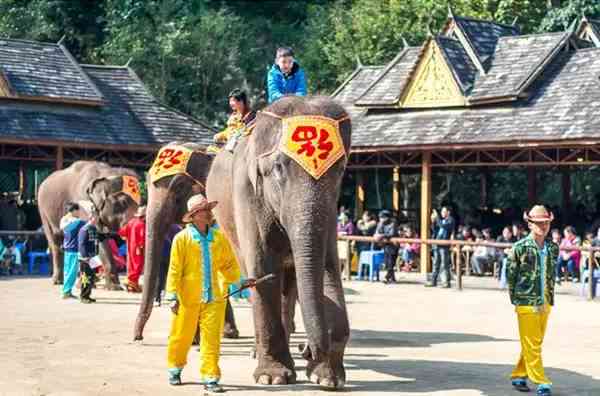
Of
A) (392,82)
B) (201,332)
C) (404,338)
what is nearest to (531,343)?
(201,332)

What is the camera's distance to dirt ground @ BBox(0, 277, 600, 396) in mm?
10227

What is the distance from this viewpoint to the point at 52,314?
16969mm

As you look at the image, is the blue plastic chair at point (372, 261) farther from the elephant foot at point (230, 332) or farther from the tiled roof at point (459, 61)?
the elephant foot at point (230, 332)

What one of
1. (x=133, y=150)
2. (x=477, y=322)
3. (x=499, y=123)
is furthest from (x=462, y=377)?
(x=133, y=150)

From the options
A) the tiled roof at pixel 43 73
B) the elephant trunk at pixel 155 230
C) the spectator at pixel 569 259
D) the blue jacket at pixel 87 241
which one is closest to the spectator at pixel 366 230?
the spectator at pixel 569 259

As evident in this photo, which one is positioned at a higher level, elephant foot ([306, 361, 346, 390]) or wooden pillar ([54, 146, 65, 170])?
wooden pillar ([54, 146, 65, 170])

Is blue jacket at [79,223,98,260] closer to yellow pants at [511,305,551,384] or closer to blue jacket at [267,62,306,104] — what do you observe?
blue jacket at [267,62,306,104]

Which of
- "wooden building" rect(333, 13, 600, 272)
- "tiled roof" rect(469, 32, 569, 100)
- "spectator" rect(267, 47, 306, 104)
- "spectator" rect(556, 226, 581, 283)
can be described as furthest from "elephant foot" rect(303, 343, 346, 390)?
"tiled roof" rect(469, 32, 569, 100)

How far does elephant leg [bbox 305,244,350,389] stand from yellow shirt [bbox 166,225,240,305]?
94 centimetres

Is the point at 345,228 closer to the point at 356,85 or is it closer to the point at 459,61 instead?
the point at 459,61

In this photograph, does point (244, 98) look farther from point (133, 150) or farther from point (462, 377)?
point (133, 150)

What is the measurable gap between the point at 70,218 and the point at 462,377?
10951mm

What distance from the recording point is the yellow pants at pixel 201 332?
32.6 feet

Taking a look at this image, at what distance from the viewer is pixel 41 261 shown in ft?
95.8
